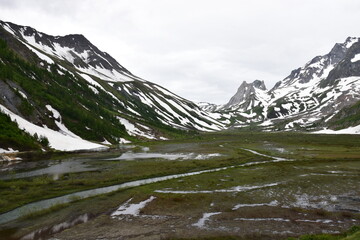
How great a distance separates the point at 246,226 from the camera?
2550 centimetres

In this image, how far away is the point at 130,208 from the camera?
3253 centimetres

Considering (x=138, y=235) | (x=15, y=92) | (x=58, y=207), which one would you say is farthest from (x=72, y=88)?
(x=138, y=235)

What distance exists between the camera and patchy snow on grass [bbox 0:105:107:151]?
90500mm

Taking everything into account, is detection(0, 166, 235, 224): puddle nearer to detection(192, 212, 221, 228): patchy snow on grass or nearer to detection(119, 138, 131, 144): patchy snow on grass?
detection(192, 212, 221, 228): patchy snow on grass

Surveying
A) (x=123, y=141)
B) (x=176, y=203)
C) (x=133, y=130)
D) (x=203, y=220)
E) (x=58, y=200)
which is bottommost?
(x=203, y=220)

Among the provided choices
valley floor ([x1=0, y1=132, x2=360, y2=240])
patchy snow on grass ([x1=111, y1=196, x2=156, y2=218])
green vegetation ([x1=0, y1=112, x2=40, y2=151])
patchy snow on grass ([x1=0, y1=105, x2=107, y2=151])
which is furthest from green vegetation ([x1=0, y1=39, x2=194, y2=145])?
patchy snow on grass ([x1=111, y1=196, x2=156, y2=218])

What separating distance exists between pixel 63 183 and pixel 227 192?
82.8 ft

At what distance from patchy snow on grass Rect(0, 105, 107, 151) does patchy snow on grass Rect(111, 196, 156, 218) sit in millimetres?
67202

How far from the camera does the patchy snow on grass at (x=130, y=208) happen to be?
100 ft

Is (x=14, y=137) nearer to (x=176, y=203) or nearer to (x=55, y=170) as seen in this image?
(x=55, y=170)

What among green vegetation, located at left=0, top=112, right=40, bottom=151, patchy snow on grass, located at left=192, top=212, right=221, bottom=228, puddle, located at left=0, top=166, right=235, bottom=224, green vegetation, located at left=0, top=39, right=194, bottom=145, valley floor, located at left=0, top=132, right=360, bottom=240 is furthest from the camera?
green vegetation, located at left=0, top=39, right=194, bottom=145

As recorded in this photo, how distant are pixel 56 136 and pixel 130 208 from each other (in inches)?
3046

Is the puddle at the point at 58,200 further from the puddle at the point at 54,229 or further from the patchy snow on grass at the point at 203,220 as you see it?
the patchy snow on grass at the point at 203,220

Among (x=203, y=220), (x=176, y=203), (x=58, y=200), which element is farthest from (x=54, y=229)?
(x=203, y=220)
